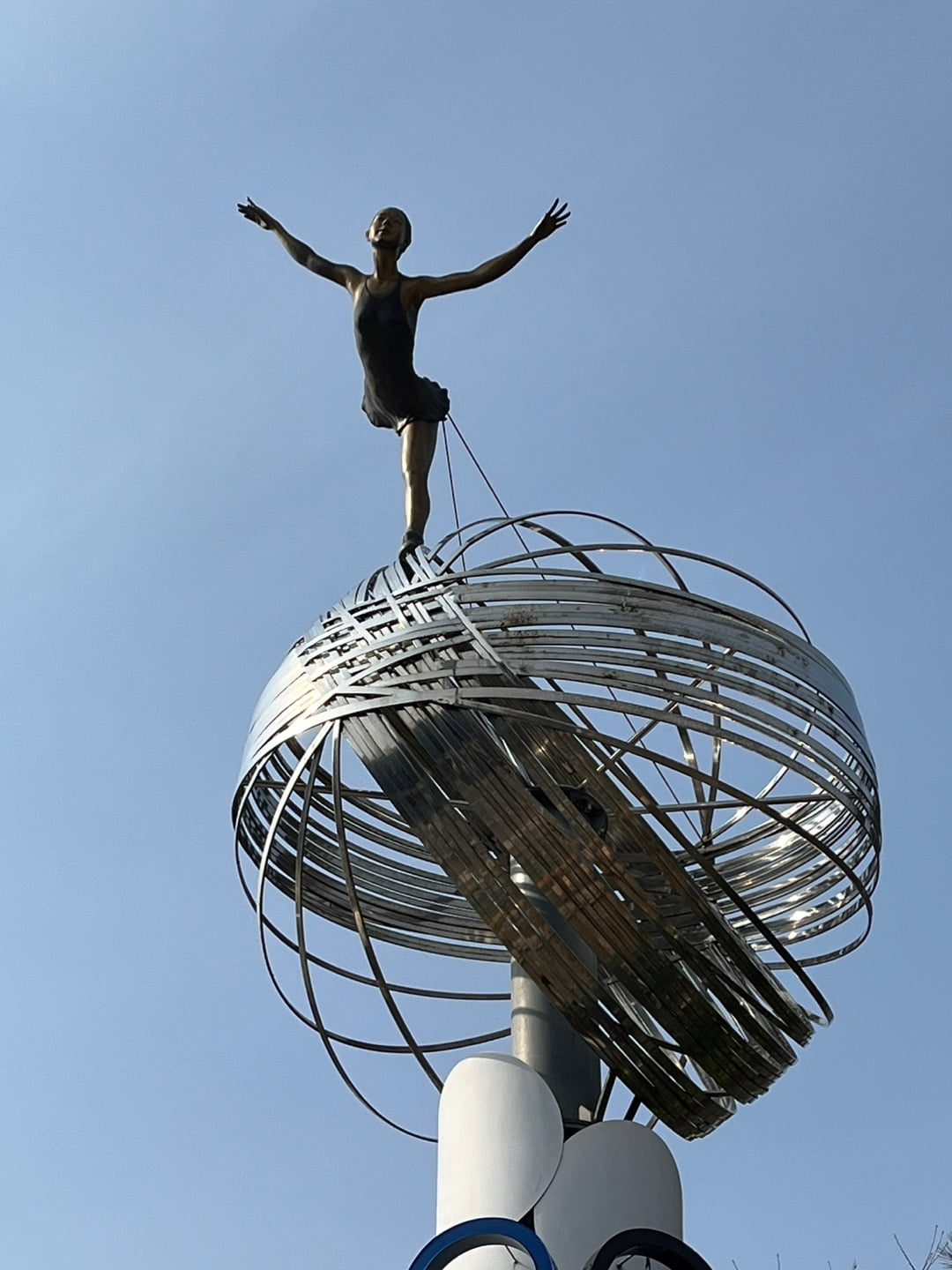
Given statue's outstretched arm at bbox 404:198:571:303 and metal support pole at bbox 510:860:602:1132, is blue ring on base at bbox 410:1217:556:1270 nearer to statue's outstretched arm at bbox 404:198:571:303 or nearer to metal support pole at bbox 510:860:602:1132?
metal support pole at bbox 510:860:602:1132

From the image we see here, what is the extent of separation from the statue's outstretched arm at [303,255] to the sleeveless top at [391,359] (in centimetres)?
18

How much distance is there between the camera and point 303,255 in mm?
16578

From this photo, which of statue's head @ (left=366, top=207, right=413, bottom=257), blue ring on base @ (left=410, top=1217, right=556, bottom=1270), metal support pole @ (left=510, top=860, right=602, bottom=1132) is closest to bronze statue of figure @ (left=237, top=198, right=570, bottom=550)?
statue's head @ (left=366, top=207, right=413, bottom=257)

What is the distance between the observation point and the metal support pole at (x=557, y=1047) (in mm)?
14219

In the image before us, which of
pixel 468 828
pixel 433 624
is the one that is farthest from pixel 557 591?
pixel 468 828

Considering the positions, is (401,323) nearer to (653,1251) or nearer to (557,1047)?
(557,1047)

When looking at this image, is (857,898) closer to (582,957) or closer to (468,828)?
(582,957)

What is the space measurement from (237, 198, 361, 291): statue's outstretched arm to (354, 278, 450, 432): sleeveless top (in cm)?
18

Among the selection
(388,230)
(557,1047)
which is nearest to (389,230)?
(388,230)

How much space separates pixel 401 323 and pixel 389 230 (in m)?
0.74

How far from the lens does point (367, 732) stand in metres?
14.1

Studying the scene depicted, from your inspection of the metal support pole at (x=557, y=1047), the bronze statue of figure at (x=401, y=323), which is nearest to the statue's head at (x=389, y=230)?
the bronze statue of figure at (x=401, y=323)

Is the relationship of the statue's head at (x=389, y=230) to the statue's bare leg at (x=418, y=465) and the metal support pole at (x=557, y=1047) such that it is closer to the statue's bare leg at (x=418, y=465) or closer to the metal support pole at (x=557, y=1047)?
the statue's bare leg at (x=418, y=465)

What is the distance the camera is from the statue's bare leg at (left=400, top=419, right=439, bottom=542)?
1608 centimetres
